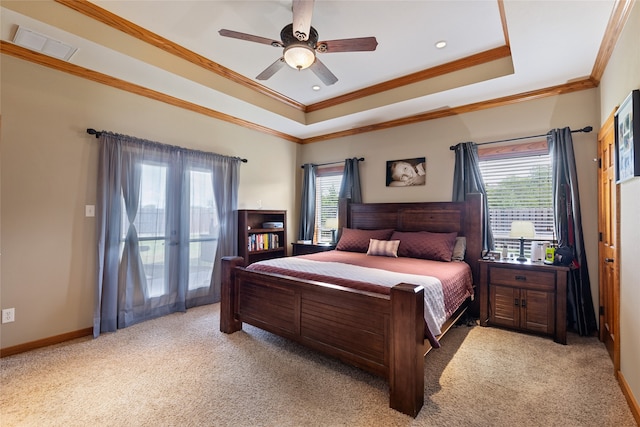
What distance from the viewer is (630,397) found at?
190 cm

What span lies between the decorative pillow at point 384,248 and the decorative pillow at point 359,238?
9.1 inches

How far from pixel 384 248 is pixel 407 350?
2018mm

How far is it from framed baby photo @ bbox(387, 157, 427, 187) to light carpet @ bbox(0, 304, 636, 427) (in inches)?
89.5

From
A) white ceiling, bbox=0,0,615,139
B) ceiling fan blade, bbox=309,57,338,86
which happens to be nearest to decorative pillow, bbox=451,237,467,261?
white ceiling, bbox=0,0,615,139

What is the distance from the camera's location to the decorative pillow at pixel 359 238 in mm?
4203

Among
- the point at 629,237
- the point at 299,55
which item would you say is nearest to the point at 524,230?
the point at 629,237

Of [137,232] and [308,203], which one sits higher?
[308,203]

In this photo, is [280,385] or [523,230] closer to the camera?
[280,385]

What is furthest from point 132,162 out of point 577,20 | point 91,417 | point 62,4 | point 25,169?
point 577,20

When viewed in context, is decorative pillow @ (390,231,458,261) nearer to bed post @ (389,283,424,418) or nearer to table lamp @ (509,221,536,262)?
table lamp @ (509,221,536,262)

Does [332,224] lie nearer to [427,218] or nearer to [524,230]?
[427,218]

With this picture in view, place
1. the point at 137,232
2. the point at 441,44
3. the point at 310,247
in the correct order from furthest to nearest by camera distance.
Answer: the point at 310,247 < the point at 137,232 < the point at 441,44

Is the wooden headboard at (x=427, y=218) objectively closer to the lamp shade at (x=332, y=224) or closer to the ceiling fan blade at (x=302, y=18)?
the lamp shade at (x=332, y=224)

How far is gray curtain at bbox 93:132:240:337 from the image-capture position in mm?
3129
